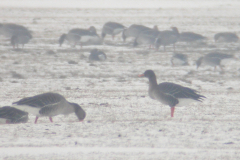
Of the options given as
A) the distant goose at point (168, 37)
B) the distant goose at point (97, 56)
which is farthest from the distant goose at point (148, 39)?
the distant goose at point (97, 56)

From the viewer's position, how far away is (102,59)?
11914 mm

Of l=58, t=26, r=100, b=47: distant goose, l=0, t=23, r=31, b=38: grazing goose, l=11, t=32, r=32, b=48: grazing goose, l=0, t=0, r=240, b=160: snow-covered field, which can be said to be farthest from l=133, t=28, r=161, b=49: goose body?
l=0, t=23, r=31, b=38: grazing goose

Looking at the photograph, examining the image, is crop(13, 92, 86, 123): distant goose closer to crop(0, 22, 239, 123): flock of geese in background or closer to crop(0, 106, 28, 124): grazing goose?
crop(0, 22, 239, 123): flock of geese in background

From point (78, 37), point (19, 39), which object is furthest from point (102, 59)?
point (19, 39)

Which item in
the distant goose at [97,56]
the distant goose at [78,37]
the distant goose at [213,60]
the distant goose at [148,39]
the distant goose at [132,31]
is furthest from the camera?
the distant goose at [132,31]

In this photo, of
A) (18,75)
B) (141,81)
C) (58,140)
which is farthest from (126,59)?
(58,140)

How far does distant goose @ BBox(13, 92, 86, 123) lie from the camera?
239 inches

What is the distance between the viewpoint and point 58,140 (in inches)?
202

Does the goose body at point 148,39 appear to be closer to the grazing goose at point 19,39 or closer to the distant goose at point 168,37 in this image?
the distant goose at point 168,37

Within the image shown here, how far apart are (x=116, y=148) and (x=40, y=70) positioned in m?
6.32

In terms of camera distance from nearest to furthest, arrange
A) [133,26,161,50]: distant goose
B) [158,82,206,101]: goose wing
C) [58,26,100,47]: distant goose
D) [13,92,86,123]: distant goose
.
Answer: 1. [13,92,86,123]: distant goose
2. [158,82,206,101]: goose wing
3. [133,26,161,50]: distant goose
4. [58,26,100,47]: distant goose

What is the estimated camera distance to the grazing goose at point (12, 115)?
6145 millimetres

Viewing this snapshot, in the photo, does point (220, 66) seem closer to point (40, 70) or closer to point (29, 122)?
point (40, 70)

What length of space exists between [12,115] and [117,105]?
6.99 feet
